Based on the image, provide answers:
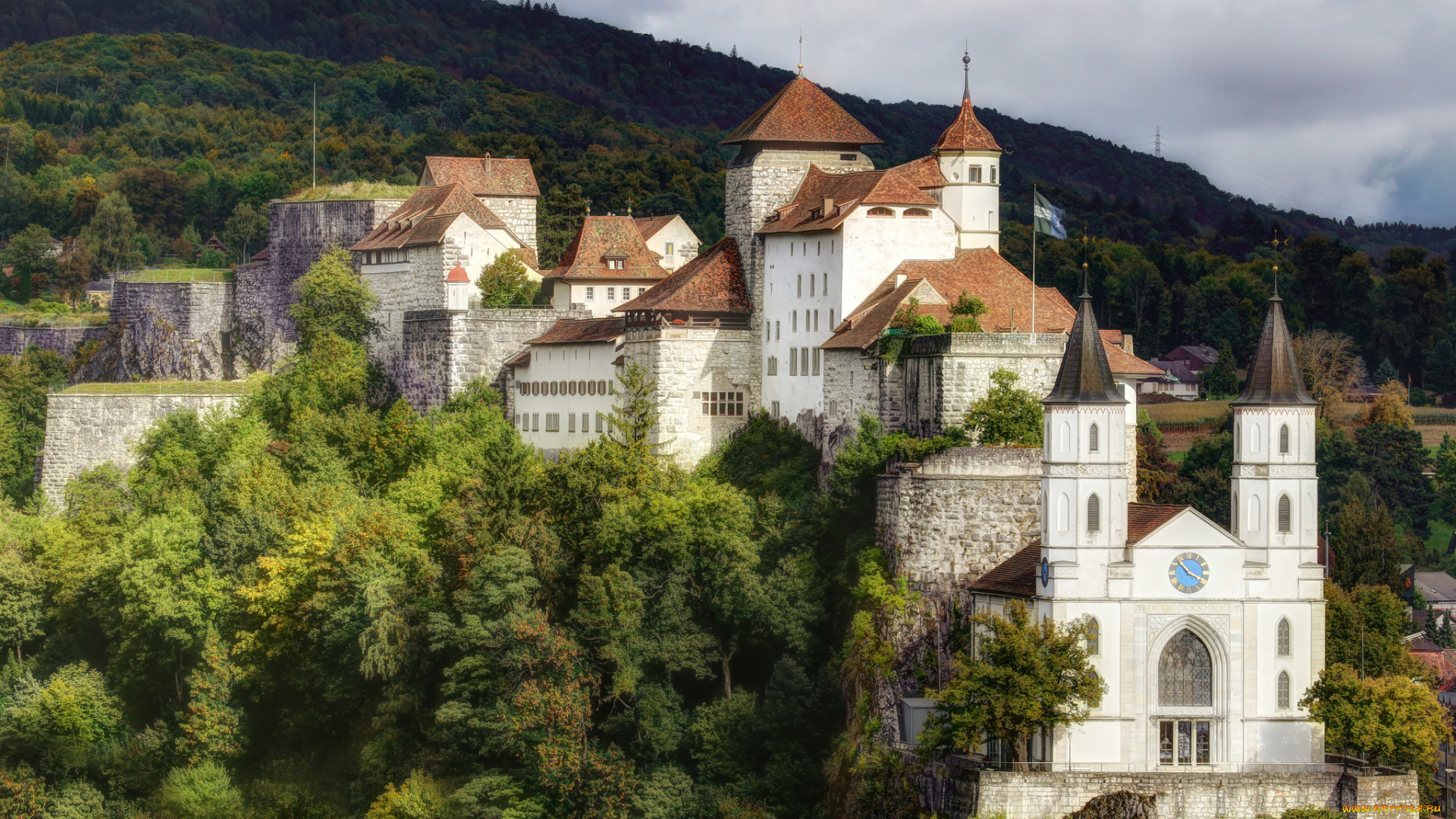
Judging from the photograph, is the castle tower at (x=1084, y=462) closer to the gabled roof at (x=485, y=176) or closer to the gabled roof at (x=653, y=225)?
the gabled roof at (x=653, y=225)

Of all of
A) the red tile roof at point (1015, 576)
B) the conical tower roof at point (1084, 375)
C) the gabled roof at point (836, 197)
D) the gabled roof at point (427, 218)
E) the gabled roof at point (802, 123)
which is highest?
the gabled roof at point (802, 123)

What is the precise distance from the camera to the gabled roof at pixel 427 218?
291 ft

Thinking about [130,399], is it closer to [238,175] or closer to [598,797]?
[598,797]

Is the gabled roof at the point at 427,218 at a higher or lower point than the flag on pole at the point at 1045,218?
higher

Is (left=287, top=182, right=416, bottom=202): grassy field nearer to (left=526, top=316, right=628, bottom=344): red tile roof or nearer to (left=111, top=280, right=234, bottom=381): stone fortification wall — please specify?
(left=111, top=280, right=234, bottom=381): stone fortification wall

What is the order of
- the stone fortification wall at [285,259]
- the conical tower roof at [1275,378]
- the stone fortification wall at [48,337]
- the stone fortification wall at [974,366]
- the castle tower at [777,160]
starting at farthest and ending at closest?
the stone fortification wall at [48,337], the stone fortification wall at [285,259], the castle tower at [777,160], the stone fortification wall at [974,366], the conical tower roof at [1275,378]

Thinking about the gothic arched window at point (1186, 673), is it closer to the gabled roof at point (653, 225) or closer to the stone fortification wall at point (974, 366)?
the stone fortification wall at point (974, 366)

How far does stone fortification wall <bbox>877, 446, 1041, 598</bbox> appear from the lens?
195 ft

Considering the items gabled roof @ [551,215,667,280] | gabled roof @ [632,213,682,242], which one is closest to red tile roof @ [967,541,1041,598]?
gabled roof @ [551,215,667,280]

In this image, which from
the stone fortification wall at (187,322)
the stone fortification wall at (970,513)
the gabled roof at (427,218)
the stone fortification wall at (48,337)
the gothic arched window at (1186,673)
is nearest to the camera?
the gothic arched window at (1186,673)

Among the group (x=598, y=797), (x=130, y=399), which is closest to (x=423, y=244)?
(x=130, y=399)

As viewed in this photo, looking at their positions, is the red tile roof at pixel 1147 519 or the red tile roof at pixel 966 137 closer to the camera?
the red tile roof at pixel 1147 519

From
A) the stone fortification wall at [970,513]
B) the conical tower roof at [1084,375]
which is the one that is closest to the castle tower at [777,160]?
the stone fortification wall at [970,513]

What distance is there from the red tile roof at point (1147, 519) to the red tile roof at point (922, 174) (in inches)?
644
